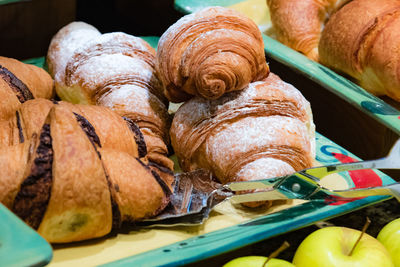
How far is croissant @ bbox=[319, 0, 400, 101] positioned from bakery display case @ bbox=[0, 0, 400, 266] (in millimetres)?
A: 54

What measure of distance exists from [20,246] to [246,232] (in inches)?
Answer: 14.3

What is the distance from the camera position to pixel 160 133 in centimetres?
99

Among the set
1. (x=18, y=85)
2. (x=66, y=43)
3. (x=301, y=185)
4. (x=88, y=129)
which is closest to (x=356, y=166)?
(x=301, y=185)

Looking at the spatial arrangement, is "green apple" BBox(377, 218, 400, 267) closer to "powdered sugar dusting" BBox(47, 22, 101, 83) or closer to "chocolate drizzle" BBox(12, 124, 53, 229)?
"chocolate drizzle" BBox(12, 124, 53, 229)

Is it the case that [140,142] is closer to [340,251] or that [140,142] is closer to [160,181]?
[160,181]

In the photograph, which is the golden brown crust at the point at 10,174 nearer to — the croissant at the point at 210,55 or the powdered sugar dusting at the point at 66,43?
the croissant at the point at 210,55

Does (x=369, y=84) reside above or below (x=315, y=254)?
above

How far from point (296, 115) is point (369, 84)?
33 cm

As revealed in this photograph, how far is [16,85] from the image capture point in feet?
2.99

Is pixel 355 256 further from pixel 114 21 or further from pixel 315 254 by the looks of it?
pixel 114 21

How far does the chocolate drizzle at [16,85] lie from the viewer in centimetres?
90

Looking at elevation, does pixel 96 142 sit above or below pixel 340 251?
above

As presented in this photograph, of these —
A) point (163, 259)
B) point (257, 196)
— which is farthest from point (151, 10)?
point (163, 259)

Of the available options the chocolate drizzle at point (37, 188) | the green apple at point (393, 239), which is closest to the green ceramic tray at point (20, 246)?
the chocolate drizzle at point (37, 188)
